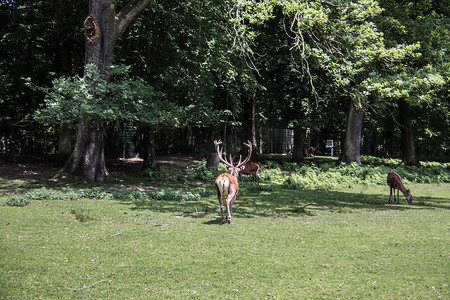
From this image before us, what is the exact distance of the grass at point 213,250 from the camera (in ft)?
18.0

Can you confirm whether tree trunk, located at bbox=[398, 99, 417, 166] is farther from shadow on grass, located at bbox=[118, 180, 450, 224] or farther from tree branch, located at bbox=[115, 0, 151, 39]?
tree branch, located at bbox=[115, 0, 151, 39]

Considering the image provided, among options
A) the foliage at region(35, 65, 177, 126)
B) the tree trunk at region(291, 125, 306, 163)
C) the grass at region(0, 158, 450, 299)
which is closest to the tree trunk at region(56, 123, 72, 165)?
the foliage at region(35, 65, 177, 126)

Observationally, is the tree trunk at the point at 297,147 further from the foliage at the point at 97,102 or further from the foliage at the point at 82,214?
the foliage at the point at 82,214

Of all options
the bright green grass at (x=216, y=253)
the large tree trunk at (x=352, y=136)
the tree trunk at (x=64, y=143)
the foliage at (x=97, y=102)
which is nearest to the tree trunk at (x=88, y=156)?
the foliage at (x=97, y=102)

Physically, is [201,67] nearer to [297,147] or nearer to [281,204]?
[281,204]

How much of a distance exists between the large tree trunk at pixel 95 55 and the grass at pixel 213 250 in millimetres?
2983

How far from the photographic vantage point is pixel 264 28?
1032 inches

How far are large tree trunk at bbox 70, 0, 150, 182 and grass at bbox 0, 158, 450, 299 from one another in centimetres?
298

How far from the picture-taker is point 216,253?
23.3 ft

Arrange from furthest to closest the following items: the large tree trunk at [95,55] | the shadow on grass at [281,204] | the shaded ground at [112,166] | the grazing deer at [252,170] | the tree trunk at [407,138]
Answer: the tree trunk at [407,138] → the grazing deer at [252,170] → the shaded ground at [112,166] → the large tree trunk at [95,55] → the shadow on grass at [281,204]

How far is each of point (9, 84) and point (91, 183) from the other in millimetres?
9427

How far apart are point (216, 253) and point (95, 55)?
→ 39.1 ft

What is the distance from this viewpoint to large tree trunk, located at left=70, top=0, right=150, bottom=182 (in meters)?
16.1

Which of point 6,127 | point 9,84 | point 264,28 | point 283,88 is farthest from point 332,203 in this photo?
point 6,127
